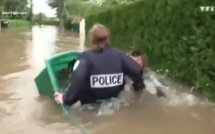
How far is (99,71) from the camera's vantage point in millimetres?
5648

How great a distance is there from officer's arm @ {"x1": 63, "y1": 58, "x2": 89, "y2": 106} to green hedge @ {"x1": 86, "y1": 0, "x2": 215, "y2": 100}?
9.97ft

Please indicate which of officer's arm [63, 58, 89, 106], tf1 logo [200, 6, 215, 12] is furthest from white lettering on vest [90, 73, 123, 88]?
tf1 logo [200, 6, 215, 12]

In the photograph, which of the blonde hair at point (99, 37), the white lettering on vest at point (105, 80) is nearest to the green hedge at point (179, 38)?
the white lettering on vest at point (105, 80)

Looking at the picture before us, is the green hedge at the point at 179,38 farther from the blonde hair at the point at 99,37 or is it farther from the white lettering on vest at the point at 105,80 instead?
the blonde hair at the point at 99,37

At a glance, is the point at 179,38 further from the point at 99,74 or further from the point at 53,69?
the point at 99,74

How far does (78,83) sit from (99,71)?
34cm

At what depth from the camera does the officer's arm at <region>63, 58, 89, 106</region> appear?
5.51 meters

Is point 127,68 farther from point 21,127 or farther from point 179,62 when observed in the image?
point 179,62

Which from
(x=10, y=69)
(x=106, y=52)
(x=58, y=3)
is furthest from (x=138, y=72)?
(x=58, y=3)

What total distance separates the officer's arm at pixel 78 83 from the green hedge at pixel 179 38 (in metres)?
3.04

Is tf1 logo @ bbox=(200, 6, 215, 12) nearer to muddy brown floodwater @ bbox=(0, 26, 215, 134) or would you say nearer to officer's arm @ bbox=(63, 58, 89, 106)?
muddy brown floodwater @ bbox=(0, 26, 215, 134)

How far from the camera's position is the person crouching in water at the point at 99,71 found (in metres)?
5.52

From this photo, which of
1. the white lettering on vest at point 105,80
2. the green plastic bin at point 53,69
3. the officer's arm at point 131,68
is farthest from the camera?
the green plastic bin at point 53,69

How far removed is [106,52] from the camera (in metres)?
5.65
